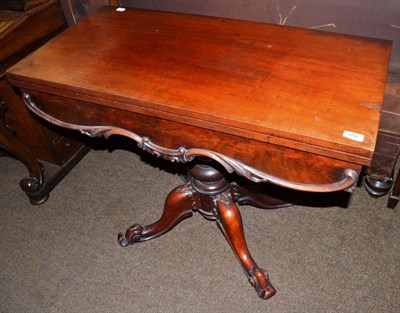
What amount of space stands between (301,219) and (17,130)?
135 centimetres

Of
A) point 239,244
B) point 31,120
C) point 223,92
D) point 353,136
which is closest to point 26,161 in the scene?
point 31,120

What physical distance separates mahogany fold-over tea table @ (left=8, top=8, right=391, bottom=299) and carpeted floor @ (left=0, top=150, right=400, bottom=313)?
0.53 feet

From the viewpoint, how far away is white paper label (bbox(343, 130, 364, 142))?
79cm

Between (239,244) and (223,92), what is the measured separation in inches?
26.1

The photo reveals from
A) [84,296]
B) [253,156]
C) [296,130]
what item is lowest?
[84,296]

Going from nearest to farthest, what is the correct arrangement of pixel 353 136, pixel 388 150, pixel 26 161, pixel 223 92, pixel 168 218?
pixel 353 136
pixel 223 92
pixel 388 150
pixel 168 218
pixel 26 161

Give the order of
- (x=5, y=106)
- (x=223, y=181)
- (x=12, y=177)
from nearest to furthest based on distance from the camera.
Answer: (x=223, y=181)
(x=5, y=106)
(x=12, y=177)

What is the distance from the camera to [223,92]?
0.95m

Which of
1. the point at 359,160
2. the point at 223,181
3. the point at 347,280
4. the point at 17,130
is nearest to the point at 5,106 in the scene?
the point at 17,130

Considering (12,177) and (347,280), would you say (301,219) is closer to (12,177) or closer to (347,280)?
(347,280)

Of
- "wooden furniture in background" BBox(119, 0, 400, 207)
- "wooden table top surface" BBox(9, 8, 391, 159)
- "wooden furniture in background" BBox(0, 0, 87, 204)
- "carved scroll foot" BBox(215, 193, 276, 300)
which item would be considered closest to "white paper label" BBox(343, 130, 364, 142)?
"wooden table top surface" BBox(9, 8, 391, 159)

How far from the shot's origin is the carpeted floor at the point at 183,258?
4.52ft

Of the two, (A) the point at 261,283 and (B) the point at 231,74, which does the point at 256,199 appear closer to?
(A) the point at 261,283

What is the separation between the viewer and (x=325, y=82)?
96 cm
